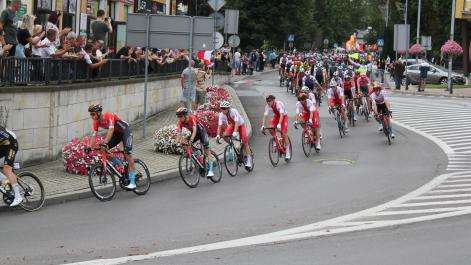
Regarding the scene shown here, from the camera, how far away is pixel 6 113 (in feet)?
50.4

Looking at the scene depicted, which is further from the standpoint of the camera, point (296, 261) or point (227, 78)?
point (227, 78)

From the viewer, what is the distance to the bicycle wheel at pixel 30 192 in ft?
41.3

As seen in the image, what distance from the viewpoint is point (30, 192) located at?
1263cm

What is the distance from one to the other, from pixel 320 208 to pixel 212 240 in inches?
119

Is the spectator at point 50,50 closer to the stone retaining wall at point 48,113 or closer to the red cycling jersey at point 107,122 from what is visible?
the stone retaining wall at point 48,113

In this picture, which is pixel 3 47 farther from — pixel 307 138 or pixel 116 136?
pixel 307 138

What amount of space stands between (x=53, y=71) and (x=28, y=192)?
16.0 feet

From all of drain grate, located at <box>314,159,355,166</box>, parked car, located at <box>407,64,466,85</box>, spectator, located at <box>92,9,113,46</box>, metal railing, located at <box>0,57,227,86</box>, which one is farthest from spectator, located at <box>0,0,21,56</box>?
parked car, located at <box>407,64,466,85</box>

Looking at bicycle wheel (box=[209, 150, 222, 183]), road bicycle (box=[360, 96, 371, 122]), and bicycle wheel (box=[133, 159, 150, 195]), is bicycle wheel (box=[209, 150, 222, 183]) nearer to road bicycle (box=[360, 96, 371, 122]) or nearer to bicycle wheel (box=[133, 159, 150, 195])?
bicycle wheel (box=[133, 159, 150, 195])

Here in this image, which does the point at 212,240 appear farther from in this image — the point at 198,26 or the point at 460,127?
the point at 460,127

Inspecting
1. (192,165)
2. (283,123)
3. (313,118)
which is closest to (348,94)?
(313,118)

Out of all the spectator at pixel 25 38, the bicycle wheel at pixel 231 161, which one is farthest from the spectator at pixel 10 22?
the bicycle wheel at pixel 231 161

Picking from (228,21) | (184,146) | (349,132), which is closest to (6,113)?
(184,146)

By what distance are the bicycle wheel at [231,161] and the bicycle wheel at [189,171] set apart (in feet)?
4.63
